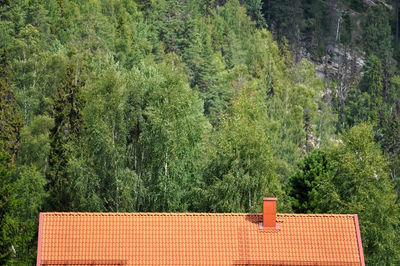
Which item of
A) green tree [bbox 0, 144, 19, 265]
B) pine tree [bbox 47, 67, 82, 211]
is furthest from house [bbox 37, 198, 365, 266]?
pine tree [bbox 47, 67, 82, 211]

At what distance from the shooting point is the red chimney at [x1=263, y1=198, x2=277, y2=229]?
116 feet

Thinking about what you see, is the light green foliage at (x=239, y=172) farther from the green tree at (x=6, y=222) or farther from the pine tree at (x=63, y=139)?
the green tree at (x=6, y=222)

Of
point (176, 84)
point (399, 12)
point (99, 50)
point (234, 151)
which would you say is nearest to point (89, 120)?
point (176, 84)

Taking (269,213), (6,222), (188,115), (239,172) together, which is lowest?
(239,172)

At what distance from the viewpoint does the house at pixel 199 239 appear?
3453 centimetres

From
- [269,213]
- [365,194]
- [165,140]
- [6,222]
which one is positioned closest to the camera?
[269,213]

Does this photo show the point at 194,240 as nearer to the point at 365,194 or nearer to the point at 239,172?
the point at 239,172

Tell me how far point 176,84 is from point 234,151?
224 inches

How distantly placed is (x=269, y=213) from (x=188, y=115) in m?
18.0

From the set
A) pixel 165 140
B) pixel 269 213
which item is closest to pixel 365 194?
pixel 165 140

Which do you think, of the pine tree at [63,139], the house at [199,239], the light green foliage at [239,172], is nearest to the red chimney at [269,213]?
the house at [199,239]

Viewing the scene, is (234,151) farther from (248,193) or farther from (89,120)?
A: (89,120)

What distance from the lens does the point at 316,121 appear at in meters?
120

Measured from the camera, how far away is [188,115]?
5238 centimetres
